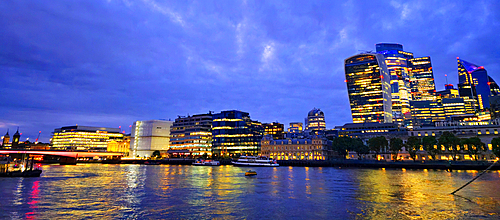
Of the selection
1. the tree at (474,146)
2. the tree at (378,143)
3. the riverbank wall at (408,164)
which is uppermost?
the tree at (378,143)

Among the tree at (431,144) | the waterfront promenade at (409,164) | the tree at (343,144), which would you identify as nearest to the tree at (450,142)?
the tree at (431,144)

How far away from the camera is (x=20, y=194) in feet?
144

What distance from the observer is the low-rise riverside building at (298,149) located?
179 m

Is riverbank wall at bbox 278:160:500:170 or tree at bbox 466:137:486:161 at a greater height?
tree at bbox 466:137:486:161

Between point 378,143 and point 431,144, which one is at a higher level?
point 378,143

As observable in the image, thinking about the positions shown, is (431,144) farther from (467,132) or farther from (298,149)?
(298,149)

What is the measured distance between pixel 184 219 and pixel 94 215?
10.1 meters

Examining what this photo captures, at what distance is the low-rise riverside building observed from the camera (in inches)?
7047

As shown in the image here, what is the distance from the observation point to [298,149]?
182250 millimetres

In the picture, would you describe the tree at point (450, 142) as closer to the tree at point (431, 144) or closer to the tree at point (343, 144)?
the tree at point (431, 144)

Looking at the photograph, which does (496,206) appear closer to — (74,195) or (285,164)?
(74,195)

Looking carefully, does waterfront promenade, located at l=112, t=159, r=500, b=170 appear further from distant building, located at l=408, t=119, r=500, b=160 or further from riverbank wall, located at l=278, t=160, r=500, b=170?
distant building, located at l=408, t=119, r=500, b=160

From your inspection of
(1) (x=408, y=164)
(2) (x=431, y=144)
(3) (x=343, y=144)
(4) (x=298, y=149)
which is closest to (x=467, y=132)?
(2) (x=431, y=144)

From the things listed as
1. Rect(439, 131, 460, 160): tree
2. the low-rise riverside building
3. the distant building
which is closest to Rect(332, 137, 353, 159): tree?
the low-rise riverside building
